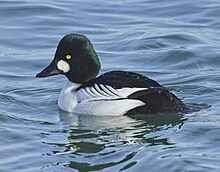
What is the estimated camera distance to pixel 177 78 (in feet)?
49.5

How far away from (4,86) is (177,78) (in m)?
2.69

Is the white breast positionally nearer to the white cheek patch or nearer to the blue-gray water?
the blue-gray water

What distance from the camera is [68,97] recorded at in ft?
45.0

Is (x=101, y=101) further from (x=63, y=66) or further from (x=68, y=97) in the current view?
(x=63, y=66)

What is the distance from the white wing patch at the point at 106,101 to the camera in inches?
515

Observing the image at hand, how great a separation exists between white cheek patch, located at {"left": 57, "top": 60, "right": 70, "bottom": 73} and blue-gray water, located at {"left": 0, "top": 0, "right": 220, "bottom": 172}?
0.56m

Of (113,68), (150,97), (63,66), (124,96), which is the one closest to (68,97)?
(63,66)

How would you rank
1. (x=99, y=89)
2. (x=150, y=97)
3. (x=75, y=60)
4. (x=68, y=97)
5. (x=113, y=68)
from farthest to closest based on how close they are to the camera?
(x=113, y=68) → (x=75, y=60) → (x=68, y=97) → (x=99, y=89) → (x=150, y=97)

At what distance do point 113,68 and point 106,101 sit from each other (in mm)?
2697

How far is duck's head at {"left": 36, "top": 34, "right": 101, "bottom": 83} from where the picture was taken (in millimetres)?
13688

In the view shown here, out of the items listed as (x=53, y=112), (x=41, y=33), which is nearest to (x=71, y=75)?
(x=53, y=112)

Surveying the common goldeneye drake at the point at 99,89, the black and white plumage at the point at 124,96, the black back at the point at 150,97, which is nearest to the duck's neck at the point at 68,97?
the common goldeneye drake at the point at 99,89

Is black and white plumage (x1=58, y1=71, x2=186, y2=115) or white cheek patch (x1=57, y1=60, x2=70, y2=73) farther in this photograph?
white cheek patch (x1=57, y1=60, x2=70, y2=73)

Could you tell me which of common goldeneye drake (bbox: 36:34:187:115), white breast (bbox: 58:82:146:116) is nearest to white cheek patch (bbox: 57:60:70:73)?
common goldeneye drake (bbox: 36:34:187:115)
